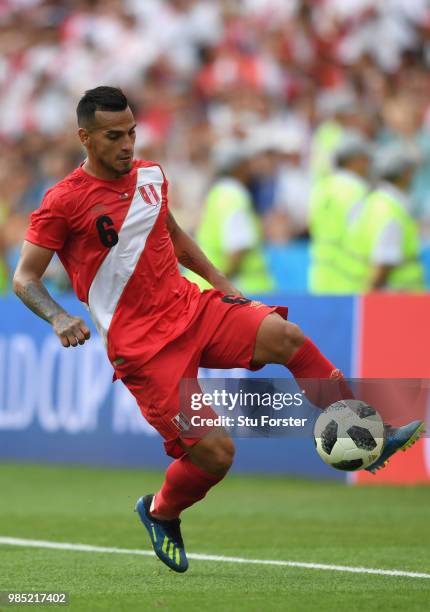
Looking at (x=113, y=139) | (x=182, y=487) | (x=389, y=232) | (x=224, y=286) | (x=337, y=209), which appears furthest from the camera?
(x=337, y=209)

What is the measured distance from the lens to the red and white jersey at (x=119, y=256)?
6.75 m

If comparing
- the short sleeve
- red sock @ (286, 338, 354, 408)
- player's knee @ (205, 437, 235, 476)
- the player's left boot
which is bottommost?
player's knee @ (205, 437, 235, 476)

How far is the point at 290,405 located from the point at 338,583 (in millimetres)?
939

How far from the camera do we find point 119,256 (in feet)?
22.3

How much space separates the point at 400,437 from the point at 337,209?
625cm

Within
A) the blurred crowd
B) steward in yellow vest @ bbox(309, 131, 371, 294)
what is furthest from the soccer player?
the blurred crowd

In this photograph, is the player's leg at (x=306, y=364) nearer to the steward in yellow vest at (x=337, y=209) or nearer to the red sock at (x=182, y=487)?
the red sock at (x=182, y=487)

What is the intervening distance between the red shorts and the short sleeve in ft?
2.57

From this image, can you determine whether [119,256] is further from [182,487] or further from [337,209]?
[337,209]

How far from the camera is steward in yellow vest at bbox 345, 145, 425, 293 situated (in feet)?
40.1

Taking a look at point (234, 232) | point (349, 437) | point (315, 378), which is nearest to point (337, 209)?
point (234, 232)

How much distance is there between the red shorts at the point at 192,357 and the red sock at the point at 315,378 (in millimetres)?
250

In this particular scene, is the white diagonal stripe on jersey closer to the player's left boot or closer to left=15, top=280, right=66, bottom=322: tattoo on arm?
left=15, top=280, right=66, bottom=322: tattoo on arm

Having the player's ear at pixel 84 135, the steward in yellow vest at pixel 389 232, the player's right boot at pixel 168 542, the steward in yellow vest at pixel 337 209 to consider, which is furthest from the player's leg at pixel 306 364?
the steward in yellow vest at pixel 337 209
